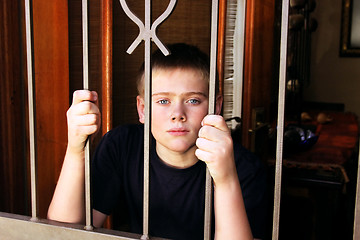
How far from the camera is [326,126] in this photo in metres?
3.05

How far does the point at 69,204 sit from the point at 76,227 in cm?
20

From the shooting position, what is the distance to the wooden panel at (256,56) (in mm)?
2217

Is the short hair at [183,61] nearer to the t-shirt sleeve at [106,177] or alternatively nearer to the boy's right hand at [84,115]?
the t-shirt sleeve at [106,177]

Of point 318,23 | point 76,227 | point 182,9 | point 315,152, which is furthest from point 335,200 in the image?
point 318,23

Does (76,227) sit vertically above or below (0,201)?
above

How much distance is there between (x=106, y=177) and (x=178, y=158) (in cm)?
26

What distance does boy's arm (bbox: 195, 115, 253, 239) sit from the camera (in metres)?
0.78

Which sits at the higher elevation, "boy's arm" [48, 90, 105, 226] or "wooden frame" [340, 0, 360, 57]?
"wooden frame" [340, 0, 360, 57]

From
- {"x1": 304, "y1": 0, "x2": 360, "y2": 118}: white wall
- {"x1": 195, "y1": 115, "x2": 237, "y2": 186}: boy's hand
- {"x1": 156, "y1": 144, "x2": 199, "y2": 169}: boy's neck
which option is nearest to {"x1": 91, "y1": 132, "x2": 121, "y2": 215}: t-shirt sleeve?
{"x1": 156, "y1": 144, "x2": 199, "y2": 169}: boy's neck

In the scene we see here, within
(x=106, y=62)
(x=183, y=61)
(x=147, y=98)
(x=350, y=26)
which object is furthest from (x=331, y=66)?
(x=147, y=98)

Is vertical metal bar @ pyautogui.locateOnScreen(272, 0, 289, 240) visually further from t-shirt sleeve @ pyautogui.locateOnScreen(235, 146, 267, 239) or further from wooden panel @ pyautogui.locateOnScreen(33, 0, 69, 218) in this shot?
wooden panel @ pyautogui.locateOnScreen(33, 0, 69, 218)

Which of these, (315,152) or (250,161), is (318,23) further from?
(250,161)

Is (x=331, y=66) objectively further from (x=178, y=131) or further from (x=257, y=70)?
(x=178, y=131)

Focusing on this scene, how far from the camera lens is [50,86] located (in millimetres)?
1902
